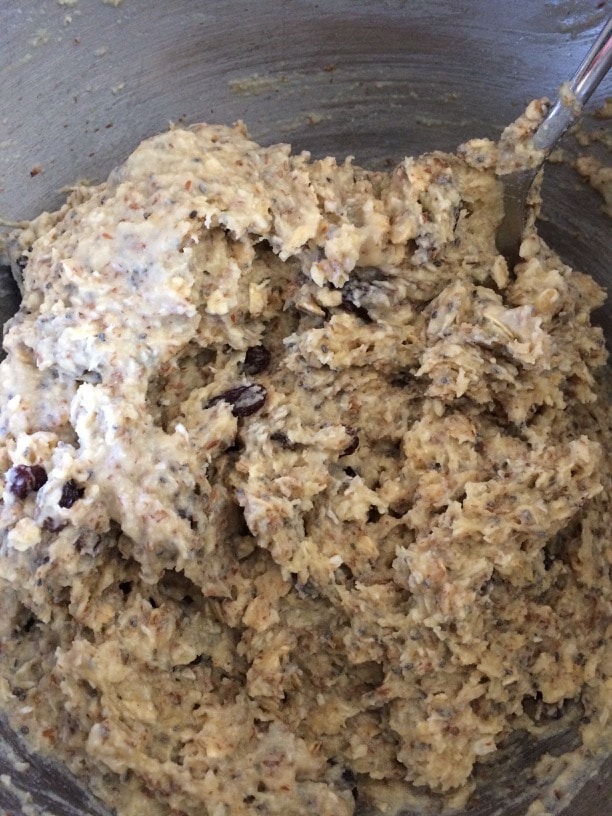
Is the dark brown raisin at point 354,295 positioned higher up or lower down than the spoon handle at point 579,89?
lower down

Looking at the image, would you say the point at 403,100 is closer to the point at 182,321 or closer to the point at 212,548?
the point at 182,321

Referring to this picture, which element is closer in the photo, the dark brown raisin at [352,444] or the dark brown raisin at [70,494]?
the dark brown raisin at [70,494]

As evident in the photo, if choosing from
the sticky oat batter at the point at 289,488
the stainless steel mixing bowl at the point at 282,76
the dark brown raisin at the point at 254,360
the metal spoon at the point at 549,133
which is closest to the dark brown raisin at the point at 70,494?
the sticky oat batter at the point at 289,488

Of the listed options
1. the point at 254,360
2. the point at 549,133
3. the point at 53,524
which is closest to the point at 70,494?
the point at 53,524

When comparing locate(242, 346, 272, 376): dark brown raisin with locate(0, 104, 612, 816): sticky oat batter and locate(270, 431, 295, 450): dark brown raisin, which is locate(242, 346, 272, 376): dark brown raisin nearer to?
locate(0, 104, 612, 816): sticky oat batter

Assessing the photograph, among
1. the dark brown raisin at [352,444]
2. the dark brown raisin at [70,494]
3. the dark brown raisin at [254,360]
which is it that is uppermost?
the dark brown raisin at [254,360]

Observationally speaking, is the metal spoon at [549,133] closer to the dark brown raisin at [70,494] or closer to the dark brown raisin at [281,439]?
the dark brown raisin at [281,439]

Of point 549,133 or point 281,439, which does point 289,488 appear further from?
point 549,133

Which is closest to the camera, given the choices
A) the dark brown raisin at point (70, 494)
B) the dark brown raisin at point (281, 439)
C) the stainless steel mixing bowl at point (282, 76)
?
the dark brown raisin at point (70, 494)

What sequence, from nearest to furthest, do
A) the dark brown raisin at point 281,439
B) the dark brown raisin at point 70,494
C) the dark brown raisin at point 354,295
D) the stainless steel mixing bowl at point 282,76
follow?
1. the dark brown raisin at point 70,494
2. the dark brown raisin at point 281,439
3. the dark brown raisin at point 354,295
4. the stainless steel mixing bowl at point 282,76
